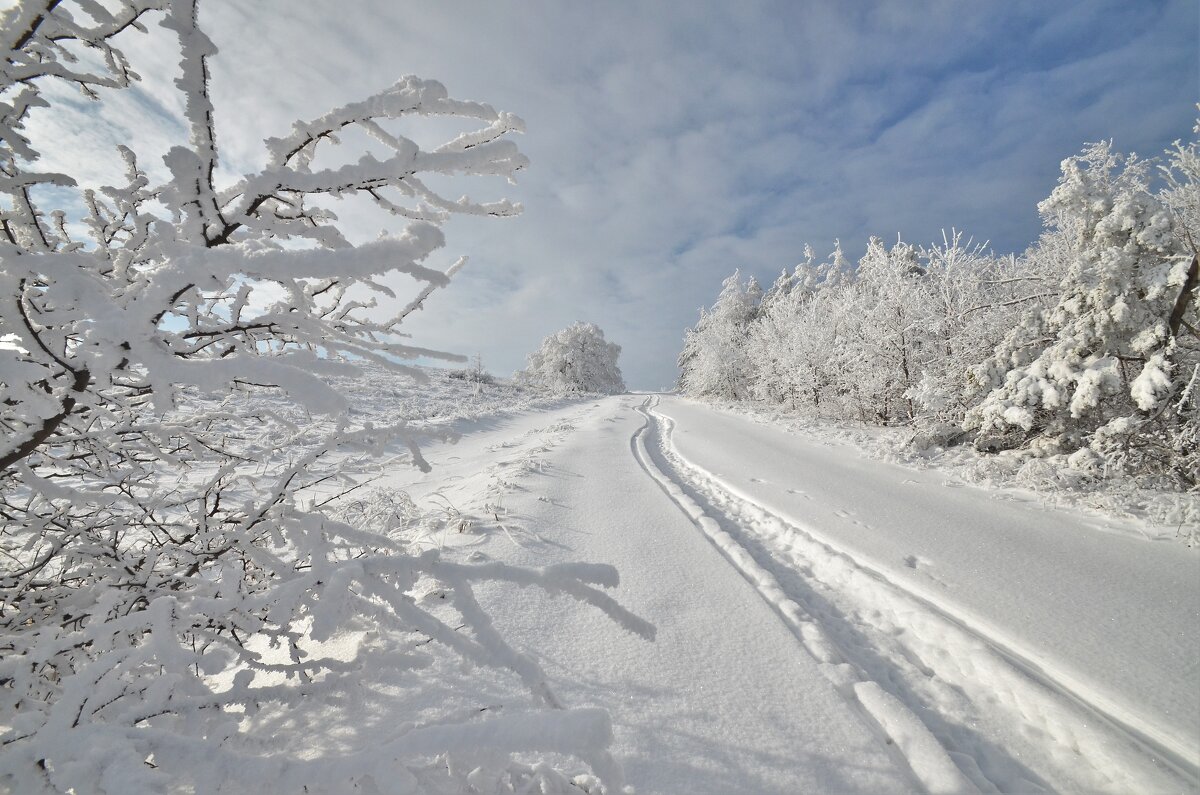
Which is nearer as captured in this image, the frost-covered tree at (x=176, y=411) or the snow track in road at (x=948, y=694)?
the frost-covered tree at (x=176, y=411)

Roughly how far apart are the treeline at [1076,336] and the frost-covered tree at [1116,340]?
0.02m

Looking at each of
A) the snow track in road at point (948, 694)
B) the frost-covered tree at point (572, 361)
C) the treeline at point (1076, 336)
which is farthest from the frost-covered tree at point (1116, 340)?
the frost-covered tree at point (572, 361)

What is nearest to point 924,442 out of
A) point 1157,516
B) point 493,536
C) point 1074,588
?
point 1157,516

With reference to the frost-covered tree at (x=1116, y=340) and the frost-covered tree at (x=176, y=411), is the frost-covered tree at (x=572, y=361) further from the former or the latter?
the frost-covered tree at (x=176, y=411)

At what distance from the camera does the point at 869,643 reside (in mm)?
2494

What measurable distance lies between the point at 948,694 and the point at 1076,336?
5.91m

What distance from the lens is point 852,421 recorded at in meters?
12.5

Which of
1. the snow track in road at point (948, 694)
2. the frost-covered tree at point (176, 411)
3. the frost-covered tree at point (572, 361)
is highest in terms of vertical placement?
the frost-covered tree at point (572, 361)

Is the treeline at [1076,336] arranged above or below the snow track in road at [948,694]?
above

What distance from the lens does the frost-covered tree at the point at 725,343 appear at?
25641mm

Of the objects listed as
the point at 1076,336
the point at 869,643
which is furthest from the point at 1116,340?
the point at 869,643

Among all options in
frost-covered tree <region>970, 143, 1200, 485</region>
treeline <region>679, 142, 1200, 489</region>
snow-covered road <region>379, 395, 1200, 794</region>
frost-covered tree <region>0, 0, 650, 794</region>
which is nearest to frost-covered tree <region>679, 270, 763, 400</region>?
treeline <region>679, 142, 1200, 489</region>

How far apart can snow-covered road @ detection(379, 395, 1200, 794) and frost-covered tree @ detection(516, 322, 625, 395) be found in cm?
3763

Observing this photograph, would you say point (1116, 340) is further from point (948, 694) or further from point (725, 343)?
point (725, 343)
